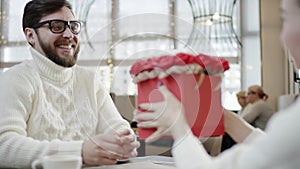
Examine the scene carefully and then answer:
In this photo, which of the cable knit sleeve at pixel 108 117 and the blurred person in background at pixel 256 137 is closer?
the blurred person in background at pixel 256 137

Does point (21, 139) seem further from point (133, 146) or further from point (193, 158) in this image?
point (193, 158)

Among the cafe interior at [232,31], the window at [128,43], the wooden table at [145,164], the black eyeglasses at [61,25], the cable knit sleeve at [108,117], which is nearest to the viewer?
the window at [128,43]

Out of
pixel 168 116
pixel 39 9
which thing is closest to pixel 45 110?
pixel 39 9

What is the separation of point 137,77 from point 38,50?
0.69m

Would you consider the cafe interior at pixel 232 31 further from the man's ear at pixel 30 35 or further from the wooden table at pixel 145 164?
the wooden table at pixel 145 164

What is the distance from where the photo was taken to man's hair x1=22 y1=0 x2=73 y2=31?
1129mm

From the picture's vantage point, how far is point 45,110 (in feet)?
3.65

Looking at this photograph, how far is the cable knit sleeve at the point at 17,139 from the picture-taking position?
0.99 meters

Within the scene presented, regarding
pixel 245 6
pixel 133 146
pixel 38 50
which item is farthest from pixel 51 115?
pixel 245 6

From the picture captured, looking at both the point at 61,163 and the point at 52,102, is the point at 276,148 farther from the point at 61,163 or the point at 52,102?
the point at 52,102

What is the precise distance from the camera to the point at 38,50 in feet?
3.99

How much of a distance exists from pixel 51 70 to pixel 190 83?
0.70m

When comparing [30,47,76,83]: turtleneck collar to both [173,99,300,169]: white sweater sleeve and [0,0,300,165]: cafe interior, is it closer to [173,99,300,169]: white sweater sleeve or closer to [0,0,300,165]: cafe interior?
[173,99,300,169]: white sweater sleeve

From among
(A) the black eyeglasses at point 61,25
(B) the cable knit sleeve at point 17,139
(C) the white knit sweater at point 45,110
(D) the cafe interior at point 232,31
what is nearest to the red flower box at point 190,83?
(C) the white knit sweater at point 45,110
